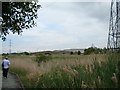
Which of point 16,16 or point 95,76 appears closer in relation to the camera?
point 95,76

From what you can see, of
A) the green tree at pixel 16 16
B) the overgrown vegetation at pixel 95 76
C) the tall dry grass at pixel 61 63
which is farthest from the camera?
the green tree at pixel 16 16

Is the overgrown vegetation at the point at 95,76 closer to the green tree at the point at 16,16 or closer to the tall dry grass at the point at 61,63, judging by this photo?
the tall dry grass at the point at 61,63

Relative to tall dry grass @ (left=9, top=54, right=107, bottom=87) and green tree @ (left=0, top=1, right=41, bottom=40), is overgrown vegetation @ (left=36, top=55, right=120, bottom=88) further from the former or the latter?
green tree @ (left=0, top=1, right=41, bottom=40)

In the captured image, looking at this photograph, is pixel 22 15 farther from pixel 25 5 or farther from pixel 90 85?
pixel 90 85

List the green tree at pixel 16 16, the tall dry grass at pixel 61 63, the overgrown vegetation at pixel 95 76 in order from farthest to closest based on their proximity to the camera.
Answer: the green tree at pixel 16 16 → the tall dry grass at pixel 61 63 → the overgrown vegetation at pixel 95 76

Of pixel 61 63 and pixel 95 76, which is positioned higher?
pixel 95 76

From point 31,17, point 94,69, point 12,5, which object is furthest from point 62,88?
point 31,17

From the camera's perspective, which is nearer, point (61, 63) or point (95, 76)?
point (95, 76)

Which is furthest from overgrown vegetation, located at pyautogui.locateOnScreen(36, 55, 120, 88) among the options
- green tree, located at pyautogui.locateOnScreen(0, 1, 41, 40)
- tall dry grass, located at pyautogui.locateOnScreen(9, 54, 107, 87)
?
green tree, located at pyautogui.locateOnScreen(0, 1, 41, 40)

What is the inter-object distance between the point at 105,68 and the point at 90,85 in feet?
1.88

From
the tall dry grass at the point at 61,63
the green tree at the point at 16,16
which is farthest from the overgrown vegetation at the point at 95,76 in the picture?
the green tree at the point at 16,16

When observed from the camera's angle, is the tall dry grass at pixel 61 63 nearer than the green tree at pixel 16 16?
Yes

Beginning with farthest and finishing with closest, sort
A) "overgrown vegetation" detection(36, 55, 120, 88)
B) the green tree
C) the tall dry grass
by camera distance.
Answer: the green tree → the tall dry grass → "overgrown vegetation" detection(36, 55, 120, 88)

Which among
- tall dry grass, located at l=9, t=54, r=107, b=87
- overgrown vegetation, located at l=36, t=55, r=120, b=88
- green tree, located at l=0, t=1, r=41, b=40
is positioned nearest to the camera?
overgrown vegetation, located at l=36, t=55, r=120, b=88
